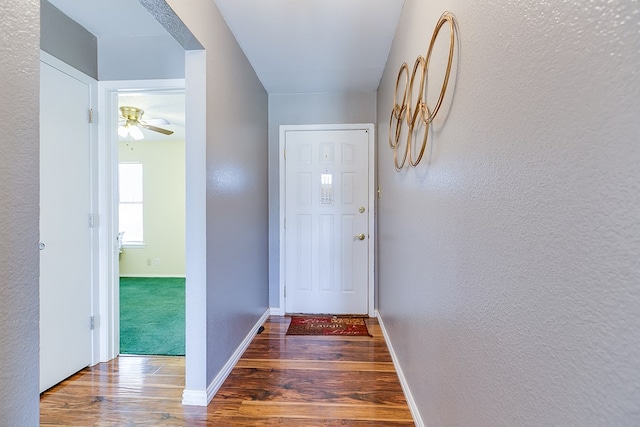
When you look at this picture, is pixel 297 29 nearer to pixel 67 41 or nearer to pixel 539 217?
pixel 67 41

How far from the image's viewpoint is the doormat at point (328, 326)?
2.66 meters

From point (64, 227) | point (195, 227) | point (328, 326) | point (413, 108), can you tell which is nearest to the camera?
point (413, 108)

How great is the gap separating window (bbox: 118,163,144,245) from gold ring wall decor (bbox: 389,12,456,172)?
4572 millimetres

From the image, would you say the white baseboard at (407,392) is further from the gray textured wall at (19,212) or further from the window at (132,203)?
the window at (132,203)

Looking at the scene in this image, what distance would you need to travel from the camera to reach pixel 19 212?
2.34ft

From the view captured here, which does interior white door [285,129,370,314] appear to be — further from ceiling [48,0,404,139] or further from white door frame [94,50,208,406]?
white door frame [94,50,208,406]

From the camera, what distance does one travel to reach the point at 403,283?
1812mm

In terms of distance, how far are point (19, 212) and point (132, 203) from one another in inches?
194

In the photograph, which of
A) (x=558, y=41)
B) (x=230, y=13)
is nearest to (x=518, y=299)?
(x=558, y=41)

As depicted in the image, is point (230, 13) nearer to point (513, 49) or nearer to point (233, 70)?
point (233, 70)

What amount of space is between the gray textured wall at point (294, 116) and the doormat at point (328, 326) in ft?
1.33

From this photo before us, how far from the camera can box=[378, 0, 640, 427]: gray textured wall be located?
43 cm

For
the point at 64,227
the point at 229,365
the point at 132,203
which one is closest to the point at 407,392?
the point at 229,365

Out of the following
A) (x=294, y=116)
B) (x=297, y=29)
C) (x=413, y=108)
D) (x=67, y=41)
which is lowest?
(x=413, y=108)
